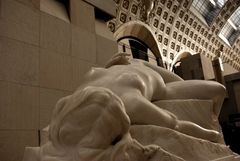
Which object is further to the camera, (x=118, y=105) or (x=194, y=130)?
(x=194, y=130)

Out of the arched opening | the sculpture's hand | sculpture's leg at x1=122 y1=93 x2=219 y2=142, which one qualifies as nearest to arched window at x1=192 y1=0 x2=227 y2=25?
the arched opening

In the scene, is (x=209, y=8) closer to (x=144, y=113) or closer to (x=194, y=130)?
(x=194, y=130)

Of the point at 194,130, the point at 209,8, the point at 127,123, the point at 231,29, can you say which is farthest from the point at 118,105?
the point at 231,29

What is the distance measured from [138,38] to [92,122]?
1065cm

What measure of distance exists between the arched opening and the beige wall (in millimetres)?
6187

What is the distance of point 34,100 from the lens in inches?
129

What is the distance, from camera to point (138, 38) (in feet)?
39.1

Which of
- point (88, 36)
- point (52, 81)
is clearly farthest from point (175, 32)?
point (52, 81)

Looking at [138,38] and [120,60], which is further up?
[138,38]

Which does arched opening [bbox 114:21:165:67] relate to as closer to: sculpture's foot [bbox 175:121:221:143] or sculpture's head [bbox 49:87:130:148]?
sculpture's foot [bbox 175:121:221:143]

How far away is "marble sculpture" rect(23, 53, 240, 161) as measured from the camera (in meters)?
1.49

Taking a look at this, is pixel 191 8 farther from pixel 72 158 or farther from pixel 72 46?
pixel 72 158

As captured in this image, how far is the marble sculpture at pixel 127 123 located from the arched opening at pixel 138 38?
25.9ft

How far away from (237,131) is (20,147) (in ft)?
24.1
